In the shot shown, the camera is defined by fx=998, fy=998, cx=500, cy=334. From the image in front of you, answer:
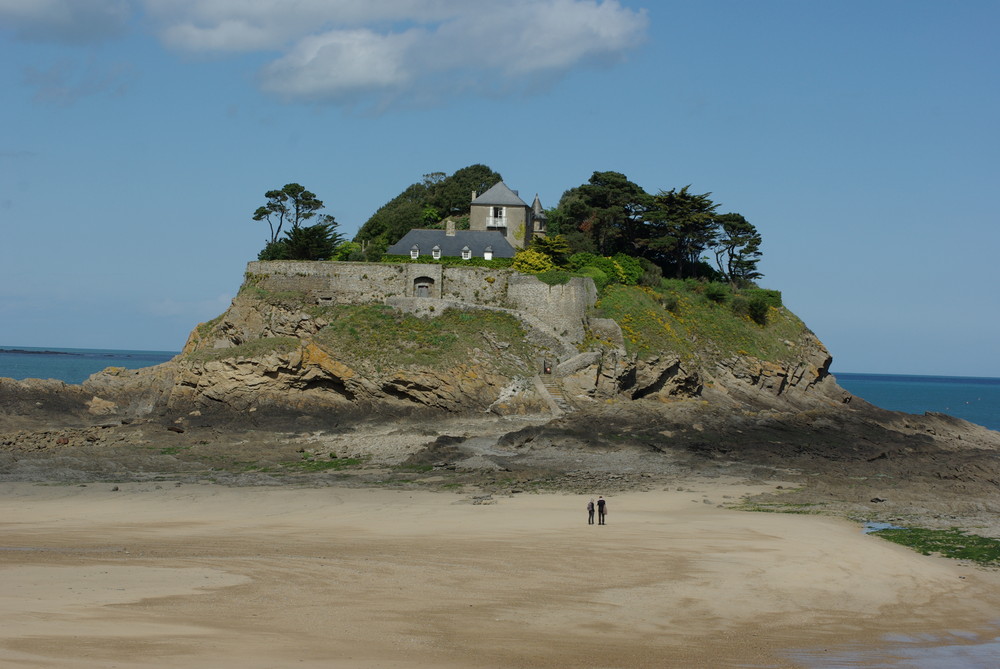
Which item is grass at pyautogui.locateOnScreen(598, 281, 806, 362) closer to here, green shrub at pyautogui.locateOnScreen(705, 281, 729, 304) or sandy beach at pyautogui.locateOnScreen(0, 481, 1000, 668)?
green shrub at pyautogui.locateOnScreen(705, 281, 729, 304)

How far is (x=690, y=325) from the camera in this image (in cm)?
4762

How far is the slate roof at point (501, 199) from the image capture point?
5288cm

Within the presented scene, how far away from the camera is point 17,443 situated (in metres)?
31.4

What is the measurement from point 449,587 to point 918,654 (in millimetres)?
6447

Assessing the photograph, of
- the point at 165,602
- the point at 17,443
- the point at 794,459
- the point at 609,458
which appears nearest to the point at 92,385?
the point at 17,443

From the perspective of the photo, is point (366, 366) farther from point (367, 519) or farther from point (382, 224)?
point (382, 224)

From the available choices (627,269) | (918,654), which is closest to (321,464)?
(918,654)

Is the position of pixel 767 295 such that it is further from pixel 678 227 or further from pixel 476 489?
pixel 476 489

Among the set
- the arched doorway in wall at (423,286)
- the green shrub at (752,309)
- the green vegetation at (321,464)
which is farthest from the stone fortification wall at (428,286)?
the green vegetation at (321,464)

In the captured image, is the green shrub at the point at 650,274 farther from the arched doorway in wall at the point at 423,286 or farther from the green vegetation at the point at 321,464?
the green vegetation at the point at 321,464

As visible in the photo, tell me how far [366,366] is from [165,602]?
2485cm

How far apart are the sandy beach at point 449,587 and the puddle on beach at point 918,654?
0.26m

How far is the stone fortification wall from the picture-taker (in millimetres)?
42969

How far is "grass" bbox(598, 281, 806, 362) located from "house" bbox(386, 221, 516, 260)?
5657mm
